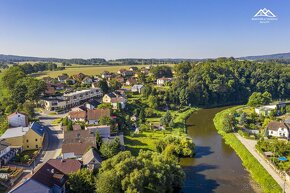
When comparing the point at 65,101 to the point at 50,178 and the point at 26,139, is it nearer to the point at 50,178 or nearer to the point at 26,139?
the point at 26,139

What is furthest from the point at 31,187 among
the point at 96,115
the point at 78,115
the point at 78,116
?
the point at 78,115

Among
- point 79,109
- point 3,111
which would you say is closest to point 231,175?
point 79,109

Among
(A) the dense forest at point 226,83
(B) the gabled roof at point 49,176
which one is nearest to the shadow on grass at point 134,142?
(B) the gabled roof at point 49,176

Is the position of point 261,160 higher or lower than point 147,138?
lower

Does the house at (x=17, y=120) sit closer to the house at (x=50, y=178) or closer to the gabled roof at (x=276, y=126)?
the house at (x=50, y=178)

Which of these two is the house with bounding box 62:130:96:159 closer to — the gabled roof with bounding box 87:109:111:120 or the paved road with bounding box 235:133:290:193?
the gabled roof with bounding box 87:109:111:120

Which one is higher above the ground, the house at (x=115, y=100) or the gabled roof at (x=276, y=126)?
the house at (x=115, y=100)
